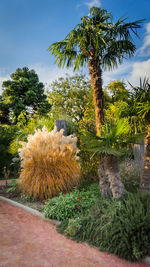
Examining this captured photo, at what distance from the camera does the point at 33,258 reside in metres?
2.75

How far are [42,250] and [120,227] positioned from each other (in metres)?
1.24

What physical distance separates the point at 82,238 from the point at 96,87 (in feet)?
11.0

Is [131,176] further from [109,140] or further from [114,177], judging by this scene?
[109,140]

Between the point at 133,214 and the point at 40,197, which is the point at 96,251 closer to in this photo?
the point at 133,214

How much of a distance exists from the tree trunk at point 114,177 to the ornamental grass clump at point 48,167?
150 cm

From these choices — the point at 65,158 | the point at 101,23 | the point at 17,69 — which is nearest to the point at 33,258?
the point at 65,158

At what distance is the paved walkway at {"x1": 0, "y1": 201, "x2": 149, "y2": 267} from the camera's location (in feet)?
8.68

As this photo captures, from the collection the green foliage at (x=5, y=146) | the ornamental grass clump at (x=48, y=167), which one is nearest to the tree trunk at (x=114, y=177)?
the ornamental grass clump at (x=48, y=167)

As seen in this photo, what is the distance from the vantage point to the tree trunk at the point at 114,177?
12.0 feet

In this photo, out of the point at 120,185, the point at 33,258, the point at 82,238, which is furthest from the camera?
the point at 120,185

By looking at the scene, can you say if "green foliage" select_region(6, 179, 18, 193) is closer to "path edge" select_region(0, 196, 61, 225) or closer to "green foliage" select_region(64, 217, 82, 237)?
"path edge" select_region(0, 196, 61, 225)

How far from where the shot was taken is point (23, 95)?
64.7 feet

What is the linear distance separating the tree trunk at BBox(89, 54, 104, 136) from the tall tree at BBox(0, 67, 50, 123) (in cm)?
1376

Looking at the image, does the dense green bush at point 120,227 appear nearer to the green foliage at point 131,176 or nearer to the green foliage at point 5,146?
the green foliage at point 131,176
